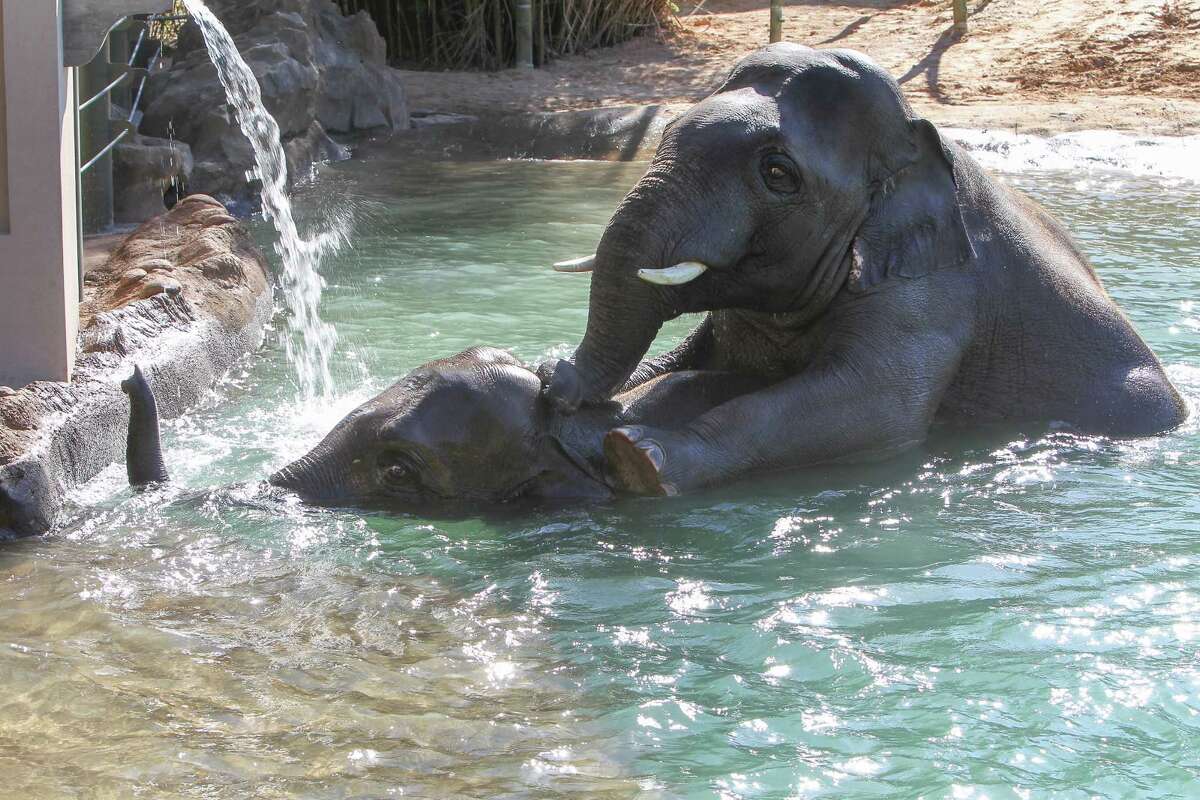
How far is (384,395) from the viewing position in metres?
5.77

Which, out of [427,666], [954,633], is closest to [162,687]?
A: [427,666]

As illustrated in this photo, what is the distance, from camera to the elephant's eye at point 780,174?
5.80 meters

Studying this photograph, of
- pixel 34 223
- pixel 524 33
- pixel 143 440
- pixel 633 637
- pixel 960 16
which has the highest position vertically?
pixel 960 16

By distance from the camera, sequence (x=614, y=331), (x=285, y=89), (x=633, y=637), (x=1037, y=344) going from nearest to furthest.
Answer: (x=633, y=637), (x=614, y=331), (x=1037, y=344), (x=285, y=89)

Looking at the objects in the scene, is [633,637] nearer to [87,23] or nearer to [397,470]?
[397,470]

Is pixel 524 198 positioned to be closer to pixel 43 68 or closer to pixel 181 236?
pixel 181 236

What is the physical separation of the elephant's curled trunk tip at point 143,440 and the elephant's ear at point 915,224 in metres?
2.71

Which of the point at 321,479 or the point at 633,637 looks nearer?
the point at 633,637

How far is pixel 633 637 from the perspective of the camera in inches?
186

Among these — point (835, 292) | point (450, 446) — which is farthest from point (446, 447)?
point (835, 292)

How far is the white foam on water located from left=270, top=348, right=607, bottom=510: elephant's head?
1008cm

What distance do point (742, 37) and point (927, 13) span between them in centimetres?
268

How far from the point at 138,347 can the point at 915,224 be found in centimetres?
347

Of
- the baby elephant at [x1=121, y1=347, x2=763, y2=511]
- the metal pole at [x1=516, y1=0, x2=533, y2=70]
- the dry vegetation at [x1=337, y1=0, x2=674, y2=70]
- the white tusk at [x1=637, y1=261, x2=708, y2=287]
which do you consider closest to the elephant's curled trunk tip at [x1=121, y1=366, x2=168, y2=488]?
the baby elephant at [x1=121, y1=347, x2=763, y2=511]
